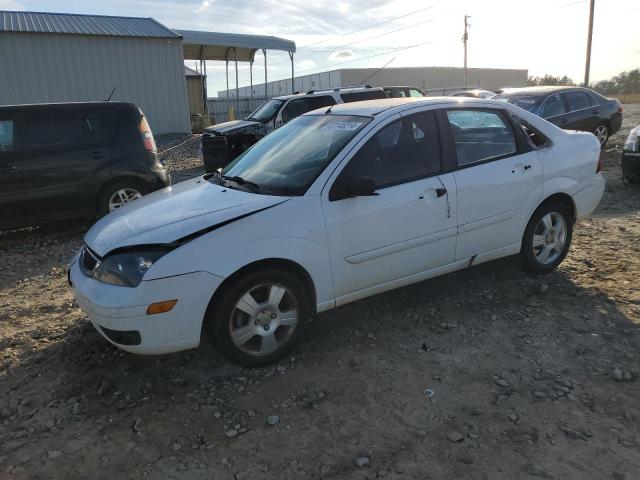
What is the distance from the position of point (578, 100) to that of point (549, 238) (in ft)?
28.6

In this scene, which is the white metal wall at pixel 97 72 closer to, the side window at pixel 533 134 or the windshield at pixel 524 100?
the windshield at pixel 524 100

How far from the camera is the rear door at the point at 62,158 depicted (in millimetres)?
6434

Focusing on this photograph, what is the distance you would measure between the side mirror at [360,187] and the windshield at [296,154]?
253mm

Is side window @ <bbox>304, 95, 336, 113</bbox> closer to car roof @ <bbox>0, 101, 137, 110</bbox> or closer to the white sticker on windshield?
car roof @ <bbox>0, 101, 137, 110</bbox>

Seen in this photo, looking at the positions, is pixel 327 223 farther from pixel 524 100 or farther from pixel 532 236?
pixel 524 100

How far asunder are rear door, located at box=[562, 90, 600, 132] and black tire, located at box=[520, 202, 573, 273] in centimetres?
782

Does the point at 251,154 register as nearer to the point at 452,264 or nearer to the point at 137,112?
the point at 452,264

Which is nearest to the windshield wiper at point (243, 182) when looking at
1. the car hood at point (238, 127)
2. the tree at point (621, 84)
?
the car hood at point (238, 127)

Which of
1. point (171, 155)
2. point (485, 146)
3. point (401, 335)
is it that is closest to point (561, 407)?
point (401, 335)

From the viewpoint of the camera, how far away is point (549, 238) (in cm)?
465

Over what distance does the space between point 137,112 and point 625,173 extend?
25.0ft

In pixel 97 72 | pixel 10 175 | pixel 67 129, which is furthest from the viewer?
pixel 97 72

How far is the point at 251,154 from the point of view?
4.39m

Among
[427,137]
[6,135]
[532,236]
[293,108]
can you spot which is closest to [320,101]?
[293,108]
